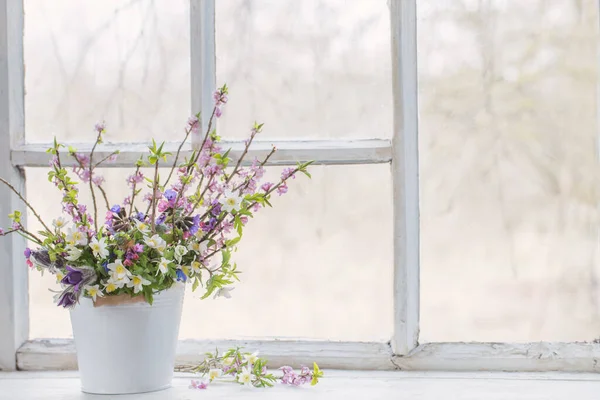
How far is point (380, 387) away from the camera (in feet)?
4.68

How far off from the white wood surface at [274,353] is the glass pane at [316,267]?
0.03 m

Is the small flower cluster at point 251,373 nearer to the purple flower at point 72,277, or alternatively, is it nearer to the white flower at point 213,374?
the white flower at point 213,374

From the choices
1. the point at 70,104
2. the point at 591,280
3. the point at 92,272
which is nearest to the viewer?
the point at 92,272

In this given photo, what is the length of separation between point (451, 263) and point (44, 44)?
1029 millimetres

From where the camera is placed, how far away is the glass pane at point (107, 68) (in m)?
1.67

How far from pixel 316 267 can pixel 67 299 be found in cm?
56

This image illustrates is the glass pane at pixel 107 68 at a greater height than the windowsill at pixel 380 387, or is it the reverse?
the glass pane at pixel 107 68

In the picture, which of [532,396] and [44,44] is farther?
[44,44]

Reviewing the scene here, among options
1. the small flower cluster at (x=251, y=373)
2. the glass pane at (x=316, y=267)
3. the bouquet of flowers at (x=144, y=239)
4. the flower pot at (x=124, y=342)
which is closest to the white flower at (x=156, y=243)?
the bouquet of flowers at (x=144, y=239)

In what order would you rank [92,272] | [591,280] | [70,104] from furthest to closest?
[70,104] < [591,280] < [92,272]

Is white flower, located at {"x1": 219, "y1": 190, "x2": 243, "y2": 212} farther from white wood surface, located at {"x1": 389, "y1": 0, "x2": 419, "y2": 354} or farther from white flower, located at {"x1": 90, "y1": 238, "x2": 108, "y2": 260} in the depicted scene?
white wood surface, located at {"x1": 389, "y1": 0, "x2": 419, "y2": 354}

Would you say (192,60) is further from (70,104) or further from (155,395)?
(155,395)

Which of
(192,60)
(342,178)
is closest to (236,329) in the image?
(342,178)

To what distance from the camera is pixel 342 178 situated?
1.62 m
